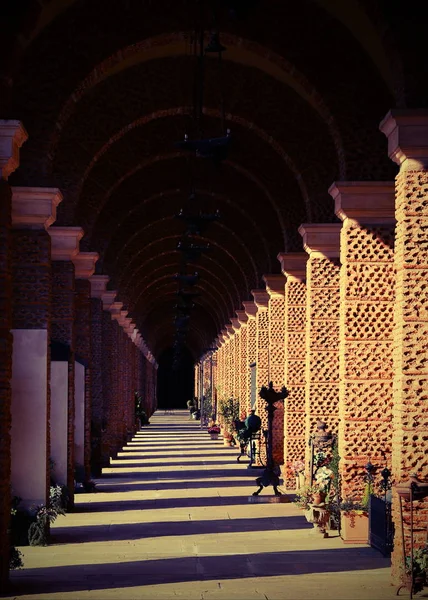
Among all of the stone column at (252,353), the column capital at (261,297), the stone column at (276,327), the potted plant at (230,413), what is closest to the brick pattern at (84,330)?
the stone column at (276,327)

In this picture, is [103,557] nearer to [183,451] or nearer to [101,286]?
[101,286]

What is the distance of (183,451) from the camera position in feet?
135

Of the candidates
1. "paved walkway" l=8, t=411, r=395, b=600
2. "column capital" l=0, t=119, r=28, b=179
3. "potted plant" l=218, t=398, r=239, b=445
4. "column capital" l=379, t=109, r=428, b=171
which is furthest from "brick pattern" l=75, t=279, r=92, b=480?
"potted plant" l=218, t=398, r=239, b=445

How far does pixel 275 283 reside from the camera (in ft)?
97.3

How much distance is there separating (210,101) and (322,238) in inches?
146

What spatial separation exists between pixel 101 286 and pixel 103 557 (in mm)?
15429

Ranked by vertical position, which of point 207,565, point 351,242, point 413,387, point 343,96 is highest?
point 343,96

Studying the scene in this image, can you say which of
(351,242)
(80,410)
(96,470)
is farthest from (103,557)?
(96,470)

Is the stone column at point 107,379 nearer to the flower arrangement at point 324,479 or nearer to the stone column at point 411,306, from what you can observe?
the flower arrangement at point 324,479

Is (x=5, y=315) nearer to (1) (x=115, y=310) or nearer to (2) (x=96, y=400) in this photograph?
(2) (x=96, y=400)

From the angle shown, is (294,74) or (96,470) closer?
(294,74)

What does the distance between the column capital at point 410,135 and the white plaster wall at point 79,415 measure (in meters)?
13.9

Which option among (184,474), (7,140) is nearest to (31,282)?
(7,140)

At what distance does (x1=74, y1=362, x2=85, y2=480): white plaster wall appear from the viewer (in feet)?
85.6
